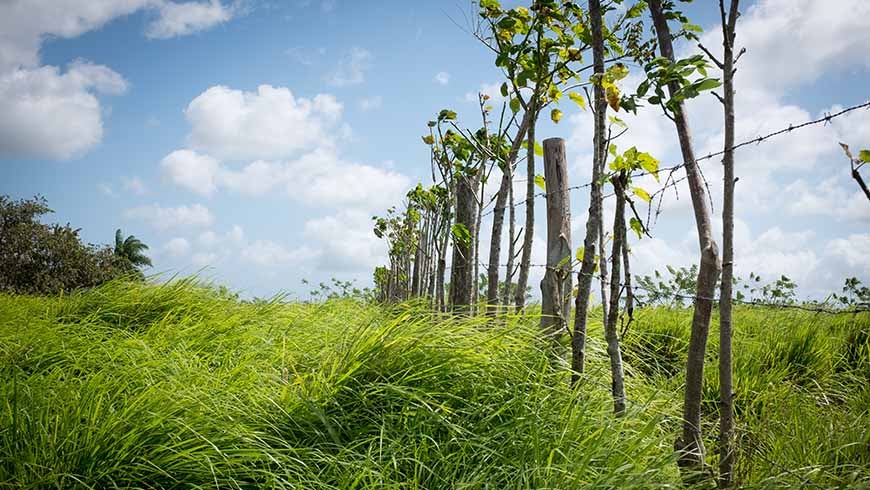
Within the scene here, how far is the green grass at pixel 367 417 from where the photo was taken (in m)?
2.43

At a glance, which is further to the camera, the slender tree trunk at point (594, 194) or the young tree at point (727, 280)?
the slender tree trunk at point (594, 194)

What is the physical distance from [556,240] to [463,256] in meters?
1.63

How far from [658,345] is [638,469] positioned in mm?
3098

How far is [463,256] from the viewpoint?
548 cm

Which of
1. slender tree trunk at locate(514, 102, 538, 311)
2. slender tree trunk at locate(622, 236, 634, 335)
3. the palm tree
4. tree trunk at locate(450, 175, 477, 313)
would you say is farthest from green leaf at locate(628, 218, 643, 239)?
the palm tree

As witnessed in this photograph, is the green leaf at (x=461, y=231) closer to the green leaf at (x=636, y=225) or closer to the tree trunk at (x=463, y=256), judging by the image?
the tree trunk at (x=463, y=256)

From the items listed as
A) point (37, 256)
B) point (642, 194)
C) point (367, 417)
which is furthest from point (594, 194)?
point (37, 256)

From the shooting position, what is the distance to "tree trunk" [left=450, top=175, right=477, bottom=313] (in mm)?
5562

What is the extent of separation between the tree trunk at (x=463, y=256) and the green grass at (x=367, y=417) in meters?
1.22

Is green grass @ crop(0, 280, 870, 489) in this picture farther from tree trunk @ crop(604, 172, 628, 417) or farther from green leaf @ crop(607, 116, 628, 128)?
green leaf @ crop(607, 116, 628, 128)

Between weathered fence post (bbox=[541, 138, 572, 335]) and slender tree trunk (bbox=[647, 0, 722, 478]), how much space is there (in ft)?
2.80

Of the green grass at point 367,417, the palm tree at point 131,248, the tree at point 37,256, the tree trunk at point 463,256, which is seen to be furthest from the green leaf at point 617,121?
the palm tree at point 131,248

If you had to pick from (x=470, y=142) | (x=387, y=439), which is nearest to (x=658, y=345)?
(x=470, y=142)

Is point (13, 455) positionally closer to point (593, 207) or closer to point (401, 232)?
point (593, 207)
